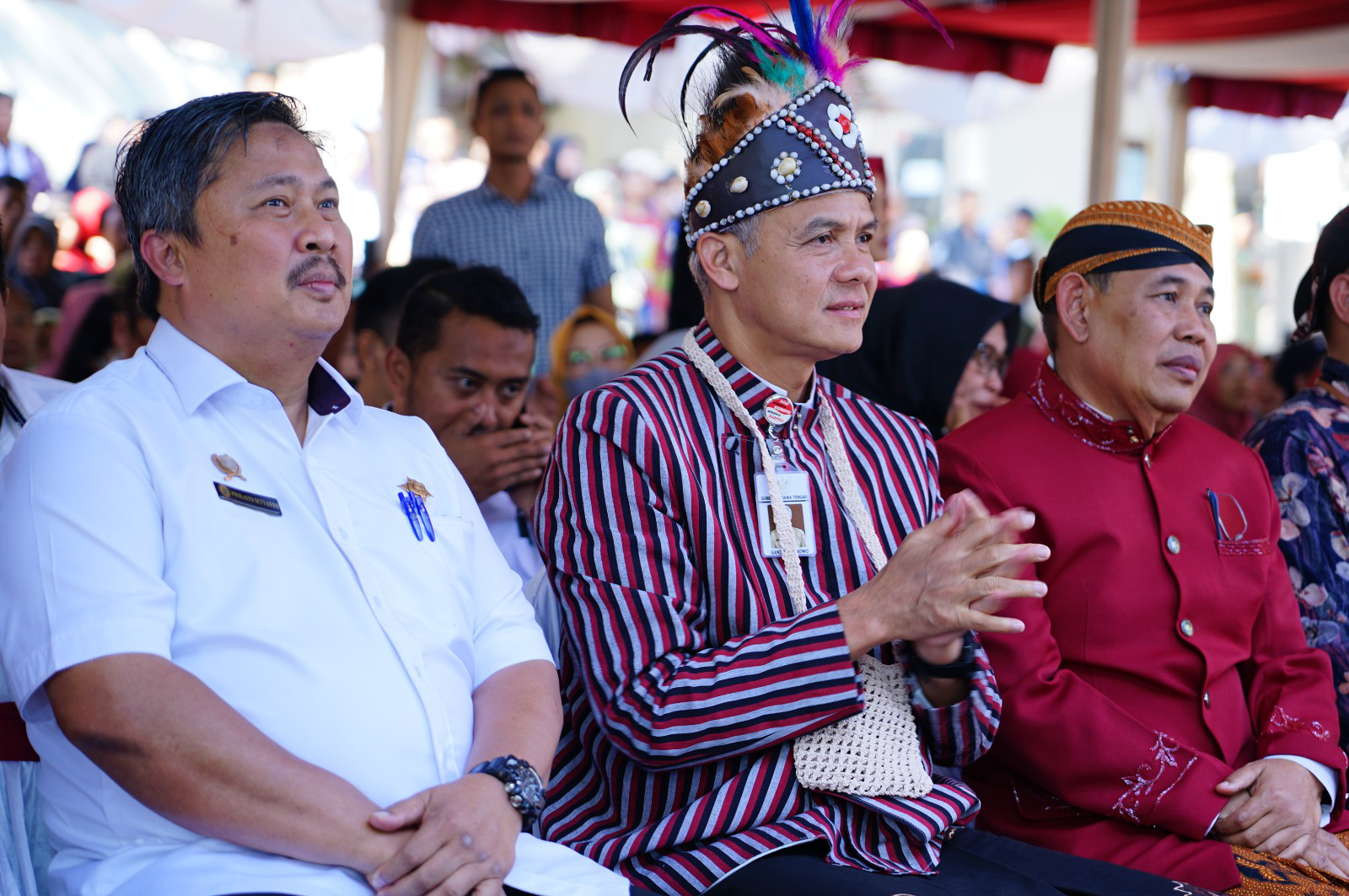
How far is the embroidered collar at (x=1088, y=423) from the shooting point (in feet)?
9.19

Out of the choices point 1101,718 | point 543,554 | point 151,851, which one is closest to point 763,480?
→ point 543,554

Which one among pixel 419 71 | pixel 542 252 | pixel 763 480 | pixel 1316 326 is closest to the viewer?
pixel 763 480

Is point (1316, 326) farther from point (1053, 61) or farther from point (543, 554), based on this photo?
point (1053, 61)

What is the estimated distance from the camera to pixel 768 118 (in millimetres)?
2385

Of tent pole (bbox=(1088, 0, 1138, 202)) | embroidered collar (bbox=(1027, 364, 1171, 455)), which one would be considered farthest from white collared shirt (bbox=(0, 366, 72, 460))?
tent pole (bbox=(1088, 0, 1138, 202))

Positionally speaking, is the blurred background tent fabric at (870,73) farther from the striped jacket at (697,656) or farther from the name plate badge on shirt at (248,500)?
the name plate badge on shirt at (248,500)

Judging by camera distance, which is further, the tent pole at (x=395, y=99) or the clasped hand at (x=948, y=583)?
the tent pole at (x=395, y=99)

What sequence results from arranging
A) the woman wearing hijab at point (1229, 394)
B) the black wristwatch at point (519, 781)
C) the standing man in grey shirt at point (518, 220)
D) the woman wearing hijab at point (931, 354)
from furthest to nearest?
the woman wearing hijab at point (1229, 394)
the standing man in grey shirt at point (518, 220)
the woman wearing hijab at point (931, 354)
the black wristwatch at point (519, 781)

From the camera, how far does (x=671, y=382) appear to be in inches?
94.3

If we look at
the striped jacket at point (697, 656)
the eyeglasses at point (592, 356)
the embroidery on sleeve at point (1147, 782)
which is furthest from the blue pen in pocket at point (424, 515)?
the eyeglasses at point (592, 356)

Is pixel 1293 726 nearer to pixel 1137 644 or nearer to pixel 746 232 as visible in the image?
pixel 1137 644

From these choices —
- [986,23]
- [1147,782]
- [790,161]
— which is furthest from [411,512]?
[986,23]

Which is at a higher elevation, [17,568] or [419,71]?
[419,71]

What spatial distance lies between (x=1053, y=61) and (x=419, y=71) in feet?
15.9
